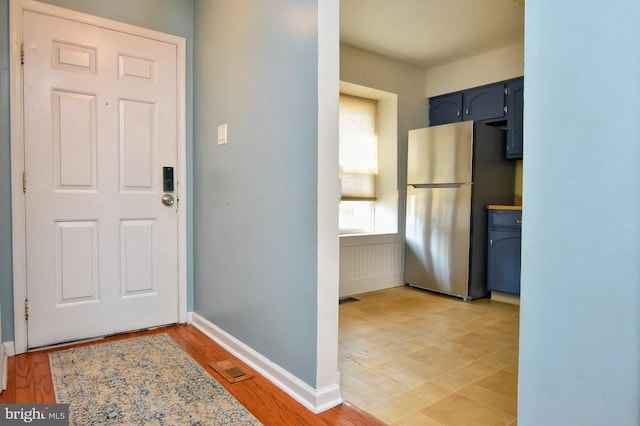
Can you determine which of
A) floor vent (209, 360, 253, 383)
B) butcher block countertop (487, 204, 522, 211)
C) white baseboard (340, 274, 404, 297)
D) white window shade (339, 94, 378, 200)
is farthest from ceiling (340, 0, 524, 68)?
floor vent (209, 360, 253, 383)

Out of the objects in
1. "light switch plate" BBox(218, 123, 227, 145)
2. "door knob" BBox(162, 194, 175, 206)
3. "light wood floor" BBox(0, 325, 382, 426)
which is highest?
"light switch plate" BBox(218, 123, 227, 145)

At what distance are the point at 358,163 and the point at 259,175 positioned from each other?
2249mm

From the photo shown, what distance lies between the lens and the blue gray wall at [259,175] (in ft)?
5.66

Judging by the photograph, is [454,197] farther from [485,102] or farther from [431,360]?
[431,360]

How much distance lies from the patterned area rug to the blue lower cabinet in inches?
110

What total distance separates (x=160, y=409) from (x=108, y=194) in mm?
1418

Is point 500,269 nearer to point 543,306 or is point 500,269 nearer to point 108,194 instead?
point 543,306

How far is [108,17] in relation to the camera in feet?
8.01

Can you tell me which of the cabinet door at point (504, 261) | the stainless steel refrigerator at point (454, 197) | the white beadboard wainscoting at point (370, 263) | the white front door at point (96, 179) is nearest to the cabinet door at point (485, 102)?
the stainless steel refrigerator at point (454, 197)

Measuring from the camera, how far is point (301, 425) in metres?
1.56

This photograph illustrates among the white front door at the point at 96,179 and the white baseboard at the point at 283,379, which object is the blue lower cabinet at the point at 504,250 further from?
the white front door at the point at 96,179

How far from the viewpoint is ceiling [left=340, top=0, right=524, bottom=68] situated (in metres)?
2.97

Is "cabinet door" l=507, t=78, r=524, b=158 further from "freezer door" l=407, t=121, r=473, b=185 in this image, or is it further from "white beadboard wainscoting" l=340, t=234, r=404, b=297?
"white beadboard wainscoting" l=340, t=234, r=404, b=297

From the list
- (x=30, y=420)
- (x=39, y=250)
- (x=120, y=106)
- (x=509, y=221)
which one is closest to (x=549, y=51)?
(x=30, y=420)
